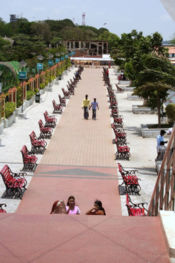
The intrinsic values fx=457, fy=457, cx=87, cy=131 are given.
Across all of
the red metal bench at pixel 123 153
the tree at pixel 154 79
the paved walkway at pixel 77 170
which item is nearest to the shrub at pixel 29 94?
the paved walkway at pixel 77 170

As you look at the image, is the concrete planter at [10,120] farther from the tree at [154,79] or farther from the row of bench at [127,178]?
the tree at [154,79]

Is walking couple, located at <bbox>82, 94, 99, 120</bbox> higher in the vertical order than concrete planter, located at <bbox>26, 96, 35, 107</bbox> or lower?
higher

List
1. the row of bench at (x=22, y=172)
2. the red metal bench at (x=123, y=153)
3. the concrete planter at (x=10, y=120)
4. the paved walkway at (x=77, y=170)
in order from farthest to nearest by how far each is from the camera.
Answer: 1. the concrete planter at (x=10, y=120)
2. the red metal bench at (x=123, y=153)
3. the row of bench at (x=22, y=172)
4. the paved walkway at (x=77, y=170)

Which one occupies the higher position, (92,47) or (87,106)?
(87,106)

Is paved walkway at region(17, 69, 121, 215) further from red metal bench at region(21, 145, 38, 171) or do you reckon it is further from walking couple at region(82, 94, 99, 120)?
walking couple at region(82, 94, 99, 120)

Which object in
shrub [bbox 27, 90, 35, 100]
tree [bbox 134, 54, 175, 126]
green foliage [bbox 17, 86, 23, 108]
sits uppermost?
tree [bbox 134, 54, 175, 126]

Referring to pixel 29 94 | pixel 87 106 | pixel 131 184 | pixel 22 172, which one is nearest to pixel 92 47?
pixel 29 94

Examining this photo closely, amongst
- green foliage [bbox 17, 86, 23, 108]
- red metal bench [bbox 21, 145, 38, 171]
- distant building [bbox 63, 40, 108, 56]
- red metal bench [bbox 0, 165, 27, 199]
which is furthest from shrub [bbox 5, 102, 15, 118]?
distant building [bbox 63, 40, 108, 56]

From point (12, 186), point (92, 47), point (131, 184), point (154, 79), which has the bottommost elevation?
point (92, 47)

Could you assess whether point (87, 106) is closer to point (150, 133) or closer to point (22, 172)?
point (150, 133)

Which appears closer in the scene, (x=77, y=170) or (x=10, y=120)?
(x=77, y=170)

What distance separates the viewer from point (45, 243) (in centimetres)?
474

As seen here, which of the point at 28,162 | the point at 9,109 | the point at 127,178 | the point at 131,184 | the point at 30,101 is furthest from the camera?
the point at 30,101

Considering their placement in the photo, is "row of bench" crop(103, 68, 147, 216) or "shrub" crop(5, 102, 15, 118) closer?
"row of bench" crop(103, 68, 147, 216)
